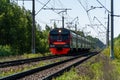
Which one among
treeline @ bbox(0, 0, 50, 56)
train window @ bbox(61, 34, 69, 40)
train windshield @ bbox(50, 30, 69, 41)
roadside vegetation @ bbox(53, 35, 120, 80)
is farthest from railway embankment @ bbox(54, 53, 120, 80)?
treeline @ bbox(0, 0, 50, 56)

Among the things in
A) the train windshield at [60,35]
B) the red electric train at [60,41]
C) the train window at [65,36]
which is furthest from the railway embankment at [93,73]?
the train windshield at [60,35]

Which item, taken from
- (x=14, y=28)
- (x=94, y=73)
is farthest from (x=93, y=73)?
(x=14, y=28)

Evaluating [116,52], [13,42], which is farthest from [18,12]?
[116,52]

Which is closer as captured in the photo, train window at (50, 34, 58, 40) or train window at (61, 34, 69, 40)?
train window at (61, 34, 69, 40)

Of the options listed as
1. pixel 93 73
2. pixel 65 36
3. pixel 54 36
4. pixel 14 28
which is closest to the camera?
pixel 93 73

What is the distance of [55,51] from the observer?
47.3 metres

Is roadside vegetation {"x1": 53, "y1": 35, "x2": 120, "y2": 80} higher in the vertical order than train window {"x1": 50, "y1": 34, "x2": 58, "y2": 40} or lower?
lower

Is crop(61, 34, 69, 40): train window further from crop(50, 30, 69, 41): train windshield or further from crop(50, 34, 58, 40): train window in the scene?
crop(50, 34, 58, 40): train window

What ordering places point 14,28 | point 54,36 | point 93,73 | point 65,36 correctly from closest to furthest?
point 93,73 < point 65,36 < point 54,36 < point 14,28

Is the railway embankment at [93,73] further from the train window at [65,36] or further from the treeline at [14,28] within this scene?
the treeline at [14,28]

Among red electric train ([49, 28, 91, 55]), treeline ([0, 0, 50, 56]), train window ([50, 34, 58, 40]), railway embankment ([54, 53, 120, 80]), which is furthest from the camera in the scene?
treeline ([0, 0, 50, 56])

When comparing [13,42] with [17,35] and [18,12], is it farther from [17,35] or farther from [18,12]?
[18,12]

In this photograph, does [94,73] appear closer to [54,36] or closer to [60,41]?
[60,41]

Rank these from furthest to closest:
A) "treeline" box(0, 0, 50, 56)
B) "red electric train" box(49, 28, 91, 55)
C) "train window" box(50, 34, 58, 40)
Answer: "treeline" box(0, 0, 50, 56) → "train window" box(50, 34, 58, 40) → "red electric train" box(49, 28, 91, 55)
